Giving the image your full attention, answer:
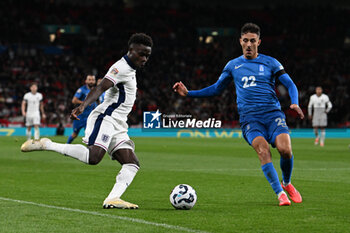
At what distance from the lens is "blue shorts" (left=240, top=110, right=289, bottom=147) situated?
766 centimetres

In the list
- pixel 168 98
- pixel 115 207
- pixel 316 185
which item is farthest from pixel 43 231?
pixel 168 98

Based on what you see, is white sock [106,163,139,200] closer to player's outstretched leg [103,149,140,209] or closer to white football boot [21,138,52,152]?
player's outstretched leg [103,149,140,209]

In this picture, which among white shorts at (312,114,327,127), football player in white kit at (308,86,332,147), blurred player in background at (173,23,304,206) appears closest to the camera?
blurred player in background at (173,23,304,206)

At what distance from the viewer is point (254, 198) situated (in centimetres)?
830

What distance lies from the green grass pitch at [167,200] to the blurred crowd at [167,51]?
23.6 m

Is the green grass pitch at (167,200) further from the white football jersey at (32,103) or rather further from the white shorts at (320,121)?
the white shorts at (320,121)

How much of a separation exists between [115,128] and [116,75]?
0.66 m

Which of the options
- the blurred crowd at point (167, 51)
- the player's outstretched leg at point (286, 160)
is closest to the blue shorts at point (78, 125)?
the player's outstretched leg at point (286, 160)

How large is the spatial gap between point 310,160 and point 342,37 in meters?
35.3

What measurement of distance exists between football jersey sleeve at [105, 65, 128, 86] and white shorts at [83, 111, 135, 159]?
18.5 inches

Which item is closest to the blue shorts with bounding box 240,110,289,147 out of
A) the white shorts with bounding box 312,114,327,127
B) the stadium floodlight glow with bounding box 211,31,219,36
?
the white shorts with bounding box 312,114,327,127

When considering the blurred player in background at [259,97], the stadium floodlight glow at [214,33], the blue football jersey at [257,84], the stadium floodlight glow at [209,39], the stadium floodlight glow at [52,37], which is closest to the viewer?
the blurred player in background at [259,97]

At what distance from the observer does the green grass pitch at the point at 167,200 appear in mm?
5848

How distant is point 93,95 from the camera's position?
6.77 m
